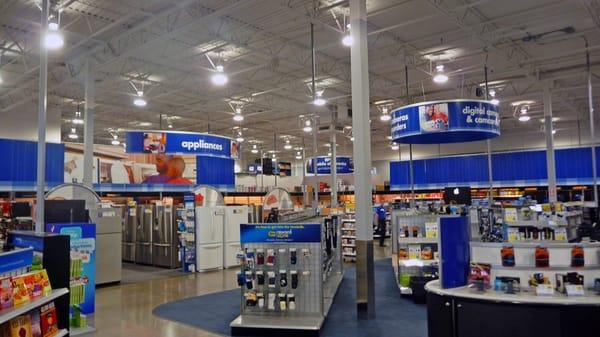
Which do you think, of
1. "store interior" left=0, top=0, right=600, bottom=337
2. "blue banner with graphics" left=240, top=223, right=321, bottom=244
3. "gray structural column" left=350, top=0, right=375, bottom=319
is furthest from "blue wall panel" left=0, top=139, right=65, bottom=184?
"gray structural column" left=350, top=0, right=375, bottom=319

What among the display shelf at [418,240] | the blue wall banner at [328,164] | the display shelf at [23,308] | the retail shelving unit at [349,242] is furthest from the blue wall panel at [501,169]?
the display shelf at [23,308]

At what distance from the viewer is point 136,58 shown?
1294 cm

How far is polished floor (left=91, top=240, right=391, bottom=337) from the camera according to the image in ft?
20.5

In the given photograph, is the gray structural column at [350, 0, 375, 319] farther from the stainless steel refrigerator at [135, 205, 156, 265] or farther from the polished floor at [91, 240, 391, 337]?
the stainless steel refrigerator at [135, 205, 156, 265]

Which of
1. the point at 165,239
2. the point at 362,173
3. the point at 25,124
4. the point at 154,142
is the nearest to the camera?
the point at 362,173

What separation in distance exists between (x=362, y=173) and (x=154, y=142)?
583 centimetres

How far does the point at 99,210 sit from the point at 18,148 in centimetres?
474

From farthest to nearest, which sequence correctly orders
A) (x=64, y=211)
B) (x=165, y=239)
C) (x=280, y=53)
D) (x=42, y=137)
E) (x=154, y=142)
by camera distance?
(x=280, y=53), (x=165, y=239), (x=154, y=142), (x=64, y=211), (x=42, y=137)

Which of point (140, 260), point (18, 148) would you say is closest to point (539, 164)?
point (140, 260)

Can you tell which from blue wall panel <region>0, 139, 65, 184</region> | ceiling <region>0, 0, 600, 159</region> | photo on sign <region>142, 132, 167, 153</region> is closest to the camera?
ceiling <region>0, 0, 600, 159</region>

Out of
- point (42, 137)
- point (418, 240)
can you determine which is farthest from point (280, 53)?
point (42, 137)

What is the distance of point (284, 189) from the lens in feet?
46.6

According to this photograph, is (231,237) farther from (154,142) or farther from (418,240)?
(418,240)

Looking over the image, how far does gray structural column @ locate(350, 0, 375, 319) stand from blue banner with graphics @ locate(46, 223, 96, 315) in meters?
4.05
